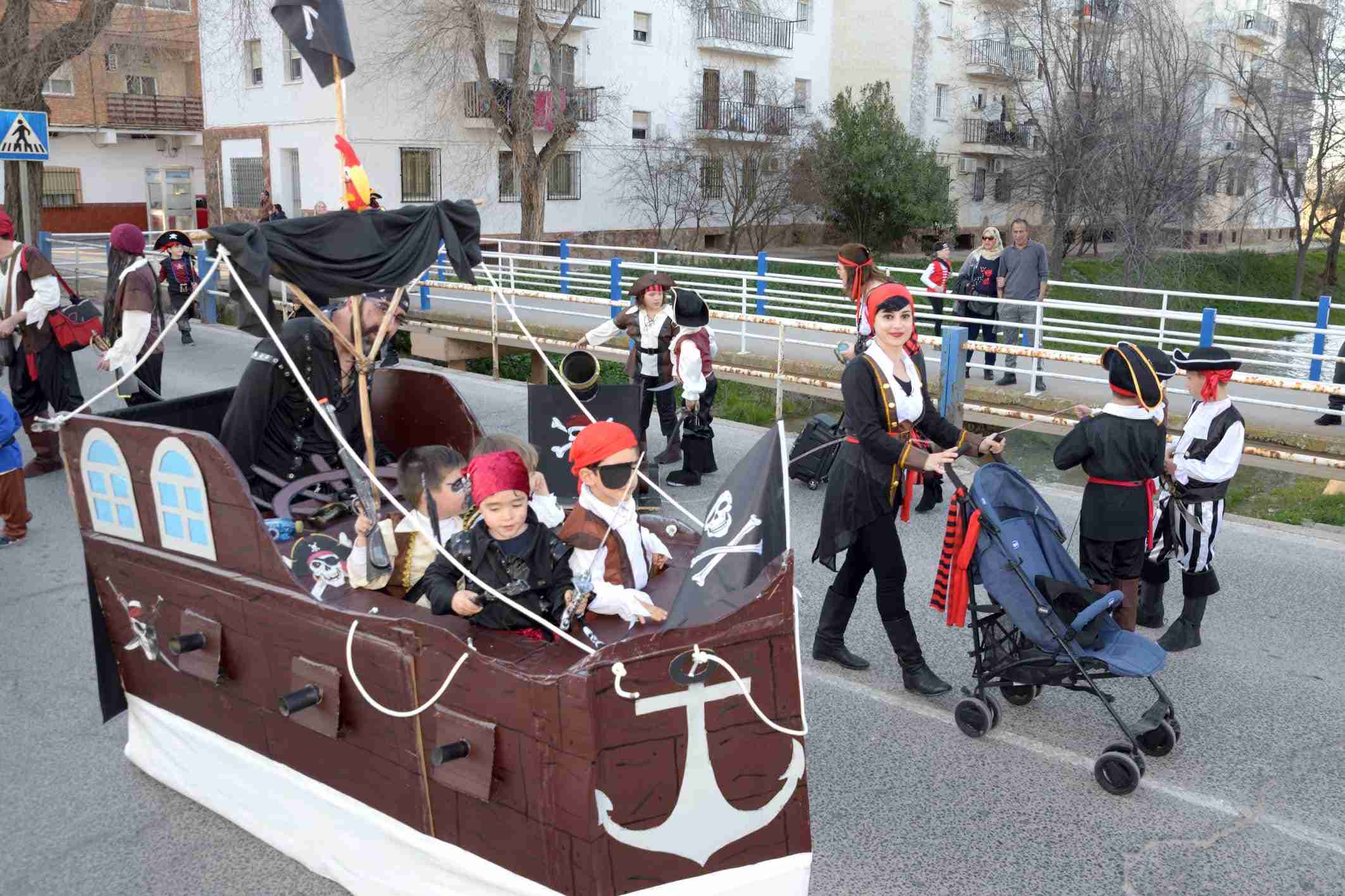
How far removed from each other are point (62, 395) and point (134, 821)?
19.5 feet

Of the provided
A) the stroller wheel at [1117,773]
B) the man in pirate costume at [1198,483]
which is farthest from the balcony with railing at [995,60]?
the stroller wheel at [1117,773]

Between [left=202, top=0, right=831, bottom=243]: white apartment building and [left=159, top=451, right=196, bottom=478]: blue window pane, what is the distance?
83.6ft

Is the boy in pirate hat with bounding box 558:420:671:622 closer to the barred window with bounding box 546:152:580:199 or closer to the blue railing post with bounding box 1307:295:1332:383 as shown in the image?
the blue railing post with bounding box 1307:295:1332:383

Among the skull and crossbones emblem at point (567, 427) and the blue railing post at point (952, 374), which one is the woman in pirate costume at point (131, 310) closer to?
the skull and crossbones emblem at point (567, 427)

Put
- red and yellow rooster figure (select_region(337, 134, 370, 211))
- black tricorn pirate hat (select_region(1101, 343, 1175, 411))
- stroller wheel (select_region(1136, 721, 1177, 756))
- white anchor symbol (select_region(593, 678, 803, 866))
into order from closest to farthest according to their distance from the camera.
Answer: white anchor symbol (select_region(593, 678, 803, 866)) < stroller wheel (select_region(1136, 721, 1177, 756)) < black tricorn pirate hat (select_region(1101, 343, 1175, 411)) < red and yellow rooster figure (select_region(337, 134, 370, 211))

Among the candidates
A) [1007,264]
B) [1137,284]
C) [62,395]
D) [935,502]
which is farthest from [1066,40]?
[62,395]

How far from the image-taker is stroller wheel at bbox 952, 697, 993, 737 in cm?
502

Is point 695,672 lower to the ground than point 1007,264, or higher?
lower

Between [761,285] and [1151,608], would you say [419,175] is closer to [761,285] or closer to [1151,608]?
[761,285]

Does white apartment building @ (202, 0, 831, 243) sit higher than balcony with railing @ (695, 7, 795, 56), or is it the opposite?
balcony with railing @ (695, 7, 795, 56)

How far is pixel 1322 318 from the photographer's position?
1261 cm

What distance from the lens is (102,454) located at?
181 inches

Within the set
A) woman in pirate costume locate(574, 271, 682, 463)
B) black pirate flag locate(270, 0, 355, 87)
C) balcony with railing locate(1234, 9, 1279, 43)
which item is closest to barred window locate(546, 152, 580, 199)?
balcony with railing locate(1234, 9, 1279, 43)

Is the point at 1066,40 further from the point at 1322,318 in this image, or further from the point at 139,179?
the point at 139,179
